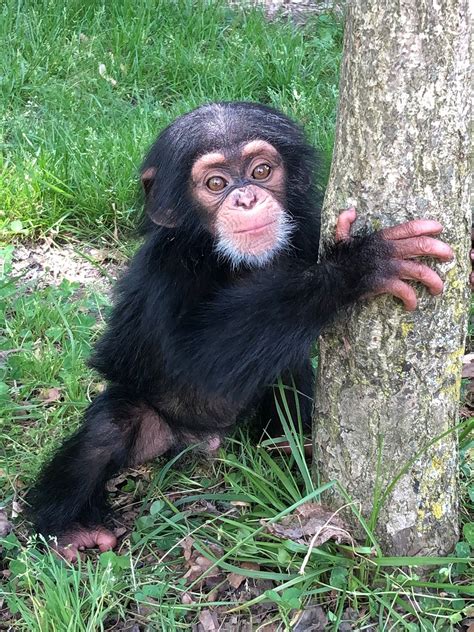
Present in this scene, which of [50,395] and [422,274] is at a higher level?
[422,274]

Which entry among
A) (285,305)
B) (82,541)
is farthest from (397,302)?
(82,541)

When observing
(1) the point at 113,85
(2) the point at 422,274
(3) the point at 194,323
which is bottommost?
(3) the point at 194,323

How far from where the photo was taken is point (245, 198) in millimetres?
3555

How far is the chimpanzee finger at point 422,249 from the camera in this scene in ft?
9.01

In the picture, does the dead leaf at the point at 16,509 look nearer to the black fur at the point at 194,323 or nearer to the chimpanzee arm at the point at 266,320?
Result: the black fur at the point at 194,323

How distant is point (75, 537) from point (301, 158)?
1.92 meters

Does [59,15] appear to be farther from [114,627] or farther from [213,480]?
[114,627]

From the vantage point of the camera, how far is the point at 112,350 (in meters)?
4.15

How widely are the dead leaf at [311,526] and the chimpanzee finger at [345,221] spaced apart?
986 millimetres

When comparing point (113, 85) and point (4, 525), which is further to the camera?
point (113, 85)

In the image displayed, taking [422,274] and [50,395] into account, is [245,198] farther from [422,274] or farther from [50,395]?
[50,395]

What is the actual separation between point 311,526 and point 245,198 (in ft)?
4.36

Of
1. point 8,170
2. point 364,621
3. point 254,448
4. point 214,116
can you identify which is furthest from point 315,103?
point 364,621

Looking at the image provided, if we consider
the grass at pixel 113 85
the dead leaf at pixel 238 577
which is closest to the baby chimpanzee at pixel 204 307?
the dead leaf at pixel 238 577
